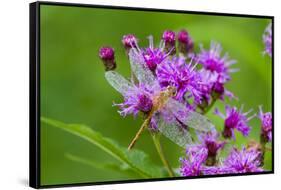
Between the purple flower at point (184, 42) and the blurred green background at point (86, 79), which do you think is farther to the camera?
the purple flower at point (184, 42)

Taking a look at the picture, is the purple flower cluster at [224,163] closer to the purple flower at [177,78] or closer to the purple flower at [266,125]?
the purple flower at [266,125]

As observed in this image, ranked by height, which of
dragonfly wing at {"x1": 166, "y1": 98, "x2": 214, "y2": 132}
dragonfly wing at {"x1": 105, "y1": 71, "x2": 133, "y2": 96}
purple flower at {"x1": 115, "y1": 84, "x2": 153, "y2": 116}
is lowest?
dragonfly wing at {"x1": 166, "y1": 98, "x2": 214, "y2": 132}

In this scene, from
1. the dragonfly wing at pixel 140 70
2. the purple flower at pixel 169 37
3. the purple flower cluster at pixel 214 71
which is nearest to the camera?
the dragonfly wing at pixel 140 70

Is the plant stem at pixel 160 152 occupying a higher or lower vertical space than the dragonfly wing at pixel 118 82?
lower

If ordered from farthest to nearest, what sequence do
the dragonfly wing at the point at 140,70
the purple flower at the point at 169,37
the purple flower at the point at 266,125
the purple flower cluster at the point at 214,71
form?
the purple flower at the point at 266,125
the purple flower cluster at the point at 214,71
the purple flower at the point at 169,37
the dragonfly wing at the point at 140,70

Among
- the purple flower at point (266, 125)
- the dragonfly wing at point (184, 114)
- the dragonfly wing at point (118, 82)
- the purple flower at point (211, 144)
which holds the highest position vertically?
the dragonfly wing at point (118, 82)

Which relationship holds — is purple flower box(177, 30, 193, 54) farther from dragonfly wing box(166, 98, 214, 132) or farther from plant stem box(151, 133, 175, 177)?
plant stem box(151, 133, 175, 177)

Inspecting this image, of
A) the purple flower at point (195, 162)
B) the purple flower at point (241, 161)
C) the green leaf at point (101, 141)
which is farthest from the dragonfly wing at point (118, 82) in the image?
the purple flower at point (241, 161)

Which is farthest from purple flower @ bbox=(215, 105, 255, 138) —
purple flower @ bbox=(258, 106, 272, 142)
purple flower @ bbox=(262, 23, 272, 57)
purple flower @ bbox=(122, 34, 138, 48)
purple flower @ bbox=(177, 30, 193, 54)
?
purple flower @ bbox=(122, 34, 138, 48)
